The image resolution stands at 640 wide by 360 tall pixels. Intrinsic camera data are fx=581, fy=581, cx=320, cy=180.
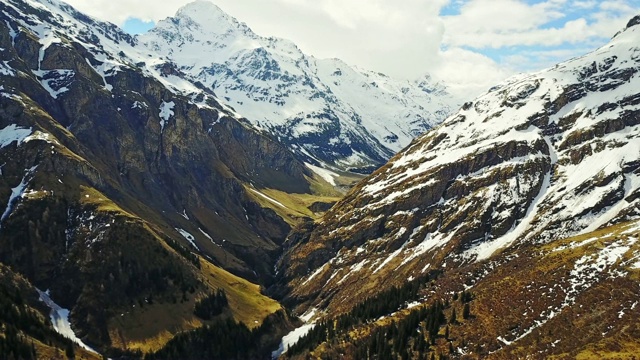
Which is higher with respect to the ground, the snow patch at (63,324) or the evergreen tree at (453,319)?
the snow patch at (63,324)

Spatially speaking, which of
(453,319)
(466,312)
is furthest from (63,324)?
(466,312)

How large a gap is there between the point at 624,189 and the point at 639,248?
5867 centimetres

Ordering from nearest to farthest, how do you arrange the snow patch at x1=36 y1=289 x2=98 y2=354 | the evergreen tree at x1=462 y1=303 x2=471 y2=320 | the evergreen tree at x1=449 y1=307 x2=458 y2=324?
the evergreen tree at x1=449 y1=307 x2=458 y2=324 → the evergreen tree at x1=462 y1=303 x2=471 y2=320 → the snow patch at x1=36 y1=289 x2=98 y2=354

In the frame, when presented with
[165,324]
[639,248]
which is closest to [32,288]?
[165,324]

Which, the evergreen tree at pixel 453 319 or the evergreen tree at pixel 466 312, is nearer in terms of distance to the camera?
the evergreen tree at pixel 453 319

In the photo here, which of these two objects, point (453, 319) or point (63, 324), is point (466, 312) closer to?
point (453, 319)

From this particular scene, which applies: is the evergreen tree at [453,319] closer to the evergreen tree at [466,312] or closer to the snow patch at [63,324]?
the evergreen tree at [466,312]

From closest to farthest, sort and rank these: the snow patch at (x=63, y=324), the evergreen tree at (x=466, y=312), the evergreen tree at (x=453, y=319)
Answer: the evergreen tree at (x=453, y=319) < the evergreen tree at (x=466, y=312) < the snow patch at (x=63, y=324)

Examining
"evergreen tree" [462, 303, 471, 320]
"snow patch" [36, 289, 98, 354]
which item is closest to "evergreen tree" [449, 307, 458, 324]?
"evergreen tree" [462, 303, 471, 320]

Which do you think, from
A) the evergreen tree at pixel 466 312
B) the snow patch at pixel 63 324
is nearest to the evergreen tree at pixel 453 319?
the evergreen tree at pixel 466 312

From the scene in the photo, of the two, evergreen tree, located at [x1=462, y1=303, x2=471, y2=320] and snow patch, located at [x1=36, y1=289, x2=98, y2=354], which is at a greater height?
snow patch, located at [x1=36, y1=289, x2=98, y2=354]

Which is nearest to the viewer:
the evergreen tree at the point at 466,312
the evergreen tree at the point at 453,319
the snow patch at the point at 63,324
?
the evergreen tree at the point at 453,319

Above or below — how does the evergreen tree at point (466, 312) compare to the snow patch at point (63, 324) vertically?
below

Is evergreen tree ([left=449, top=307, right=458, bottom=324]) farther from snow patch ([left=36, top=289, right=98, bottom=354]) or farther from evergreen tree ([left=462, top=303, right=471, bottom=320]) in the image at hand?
snow patch ([left=36, top=289, right=98, bottom=354])
